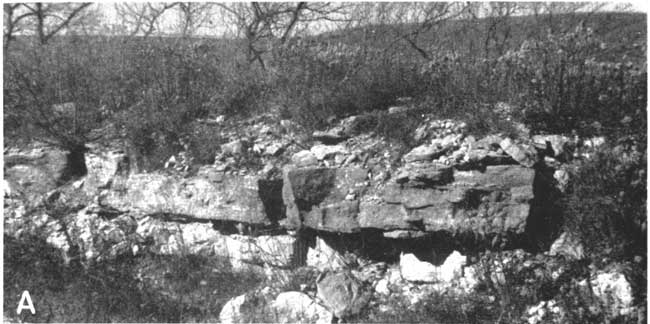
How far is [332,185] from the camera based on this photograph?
4715 millimetres

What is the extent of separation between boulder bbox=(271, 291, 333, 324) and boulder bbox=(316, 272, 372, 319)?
0.07 meters

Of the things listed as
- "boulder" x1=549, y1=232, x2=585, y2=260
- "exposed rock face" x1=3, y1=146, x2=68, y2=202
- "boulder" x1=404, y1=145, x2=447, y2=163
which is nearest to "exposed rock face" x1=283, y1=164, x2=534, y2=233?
"boulder" x1=404, y1=145, x2=447, y2=163

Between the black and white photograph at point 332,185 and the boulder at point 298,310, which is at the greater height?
the black and white photograph at point 332,185

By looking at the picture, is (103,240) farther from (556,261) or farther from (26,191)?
(556,261)

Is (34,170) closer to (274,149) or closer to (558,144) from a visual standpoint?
(274,149)

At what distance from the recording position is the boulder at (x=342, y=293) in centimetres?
416

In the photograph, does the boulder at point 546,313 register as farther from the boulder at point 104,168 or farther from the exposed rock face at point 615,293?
the boulder at point 104,168

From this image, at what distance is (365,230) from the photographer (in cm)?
458

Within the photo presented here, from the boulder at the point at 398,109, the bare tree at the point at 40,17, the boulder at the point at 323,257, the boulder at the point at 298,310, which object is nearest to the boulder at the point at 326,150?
the boulder at the point at 398,109

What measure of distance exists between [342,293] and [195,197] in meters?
1.49

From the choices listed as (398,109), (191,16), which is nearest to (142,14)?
(191,16)

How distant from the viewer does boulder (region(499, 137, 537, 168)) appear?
14.4 ft

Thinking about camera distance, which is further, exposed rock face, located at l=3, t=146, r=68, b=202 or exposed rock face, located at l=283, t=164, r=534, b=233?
exposed rock face, located at l=3, t=146, r=68, b=202

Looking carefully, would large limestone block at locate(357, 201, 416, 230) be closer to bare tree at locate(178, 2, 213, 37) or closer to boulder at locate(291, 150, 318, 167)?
boulder at locate(291, 150, 318, 167)
